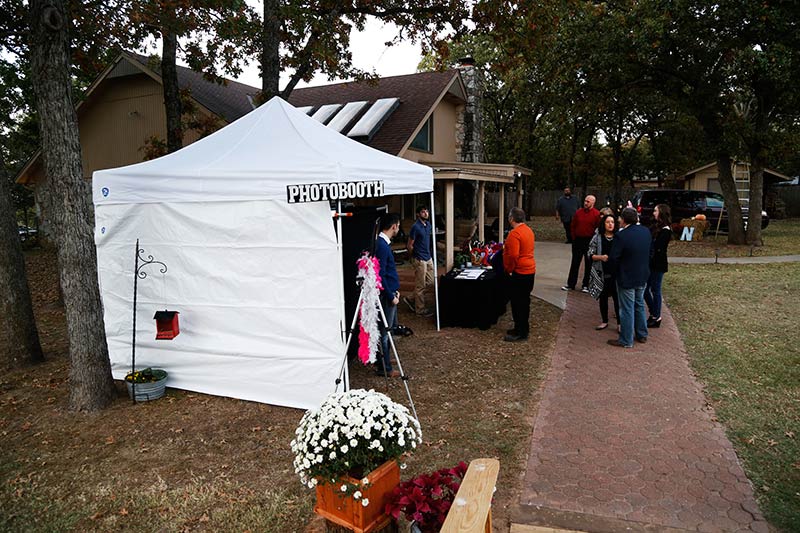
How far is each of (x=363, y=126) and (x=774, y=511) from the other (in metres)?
12.3

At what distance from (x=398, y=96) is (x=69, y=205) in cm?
1172

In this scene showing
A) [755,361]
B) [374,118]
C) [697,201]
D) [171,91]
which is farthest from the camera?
[697,201]

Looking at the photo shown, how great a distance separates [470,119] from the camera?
1789cm

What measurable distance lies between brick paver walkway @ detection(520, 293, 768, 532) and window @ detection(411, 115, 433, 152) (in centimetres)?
963

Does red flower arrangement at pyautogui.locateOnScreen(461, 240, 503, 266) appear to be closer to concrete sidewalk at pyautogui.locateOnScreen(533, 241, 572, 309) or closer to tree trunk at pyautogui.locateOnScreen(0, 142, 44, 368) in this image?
concrete sidewalk at pyautogui.locateOnScreen(533, 241, 572, 309)

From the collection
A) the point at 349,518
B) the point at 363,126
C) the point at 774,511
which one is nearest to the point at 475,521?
the point at 349,518

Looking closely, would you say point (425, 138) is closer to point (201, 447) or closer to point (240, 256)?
point (240, 256)

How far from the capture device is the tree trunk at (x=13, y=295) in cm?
694

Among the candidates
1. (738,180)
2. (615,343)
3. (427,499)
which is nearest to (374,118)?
(615,343)

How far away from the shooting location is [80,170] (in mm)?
5477

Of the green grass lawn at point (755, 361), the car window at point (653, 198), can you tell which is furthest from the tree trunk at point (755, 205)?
the green grass lawn at point (755, 361)

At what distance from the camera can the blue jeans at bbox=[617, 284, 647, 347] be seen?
6.99 meters

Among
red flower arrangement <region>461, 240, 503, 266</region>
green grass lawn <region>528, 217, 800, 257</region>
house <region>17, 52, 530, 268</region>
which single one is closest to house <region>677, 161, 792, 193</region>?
green grass lawn <region>528, 217, 800, 257</region>

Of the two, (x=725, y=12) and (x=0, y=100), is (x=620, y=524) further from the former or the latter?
(x=0, y=100)
